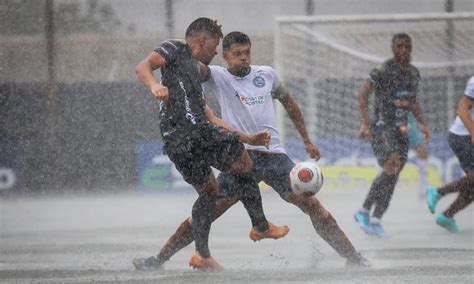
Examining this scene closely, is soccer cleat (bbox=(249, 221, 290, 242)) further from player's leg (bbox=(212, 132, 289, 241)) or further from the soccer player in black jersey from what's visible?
the soccer player in black jersey

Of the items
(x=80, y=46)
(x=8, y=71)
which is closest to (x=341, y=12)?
(x=80, y=46)

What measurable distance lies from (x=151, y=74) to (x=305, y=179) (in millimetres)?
1164

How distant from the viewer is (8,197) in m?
15.2

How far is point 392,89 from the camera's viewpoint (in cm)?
968

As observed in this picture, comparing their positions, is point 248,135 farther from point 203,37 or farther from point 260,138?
point 203,37

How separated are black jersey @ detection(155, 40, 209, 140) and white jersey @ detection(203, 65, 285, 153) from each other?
50 cm

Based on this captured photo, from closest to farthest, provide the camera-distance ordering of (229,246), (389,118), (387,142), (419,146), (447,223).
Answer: (229,246), (387,142), (389,118), (447,223), (419,146)

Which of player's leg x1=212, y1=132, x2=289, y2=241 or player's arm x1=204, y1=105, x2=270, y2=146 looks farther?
player's leg x1=212, y1=132, x2=289, y2=241

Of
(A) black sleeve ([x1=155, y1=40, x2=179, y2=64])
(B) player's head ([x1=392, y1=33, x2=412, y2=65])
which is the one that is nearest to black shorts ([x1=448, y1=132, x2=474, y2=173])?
(B) player's head ([x1=392, y1=33, x2=412, y2=65])

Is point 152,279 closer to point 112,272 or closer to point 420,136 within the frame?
point 112,272

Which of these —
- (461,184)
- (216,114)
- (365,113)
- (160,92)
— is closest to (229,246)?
(365,113)

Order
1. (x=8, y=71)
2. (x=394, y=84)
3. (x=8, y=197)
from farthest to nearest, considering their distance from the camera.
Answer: (x=8, y=71), (x=8, y=197), (x=394, y=84)

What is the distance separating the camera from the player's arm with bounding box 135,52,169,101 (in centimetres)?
639

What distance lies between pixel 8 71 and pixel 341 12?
15.8 ft
